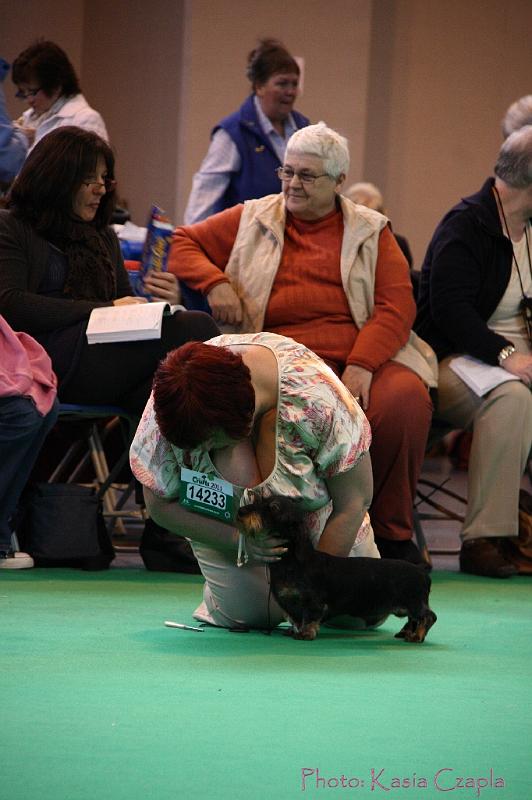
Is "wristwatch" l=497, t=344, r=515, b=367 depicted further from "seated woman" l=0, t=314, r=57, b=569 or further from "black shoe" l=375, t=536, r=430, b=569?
"seated woman" l=0, t=314, r=57, b=569

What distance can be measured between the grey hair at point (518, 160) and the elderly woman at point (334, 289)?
→ 1.97 ft

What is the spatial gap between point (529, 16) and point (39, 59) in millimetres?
4758

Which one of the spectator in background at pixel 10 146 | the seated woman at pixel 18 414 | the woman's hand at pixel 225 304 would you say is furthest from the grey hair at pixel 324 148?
the spectator in background at pixel 10 146

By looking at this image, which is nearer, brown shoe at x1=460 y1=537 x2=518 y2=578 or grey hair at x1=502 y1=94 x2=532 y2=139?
brown shoe at x1=460 y1=537 x2=518 y2=578

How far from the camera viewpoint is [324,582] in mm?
3057

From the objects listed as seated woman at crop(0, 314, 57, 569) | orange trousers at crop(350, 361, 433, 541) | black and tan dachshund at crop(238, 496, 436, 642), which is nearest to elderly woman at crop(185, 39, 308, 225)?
orange trousers at crop(350, 361, 433, 541)

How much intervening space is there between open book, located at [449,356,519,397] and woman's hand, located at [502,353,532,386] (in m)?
0.02

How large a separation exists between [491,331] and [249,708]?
2716 mm

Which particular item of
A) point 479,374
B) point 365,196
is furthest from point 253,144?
point 365,196

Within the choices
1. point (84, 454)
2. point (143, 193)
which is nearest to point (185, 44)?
point (143, 193)

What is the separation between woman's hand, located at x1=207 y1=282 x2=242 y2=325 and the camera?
4.57 meters

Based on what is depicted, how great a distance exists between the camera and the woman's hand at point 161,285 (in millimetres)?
4738

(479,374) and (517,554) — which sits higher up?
(479,374)

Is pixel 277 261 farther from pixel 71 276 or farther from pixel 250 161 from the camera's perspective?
pixel 250 161
